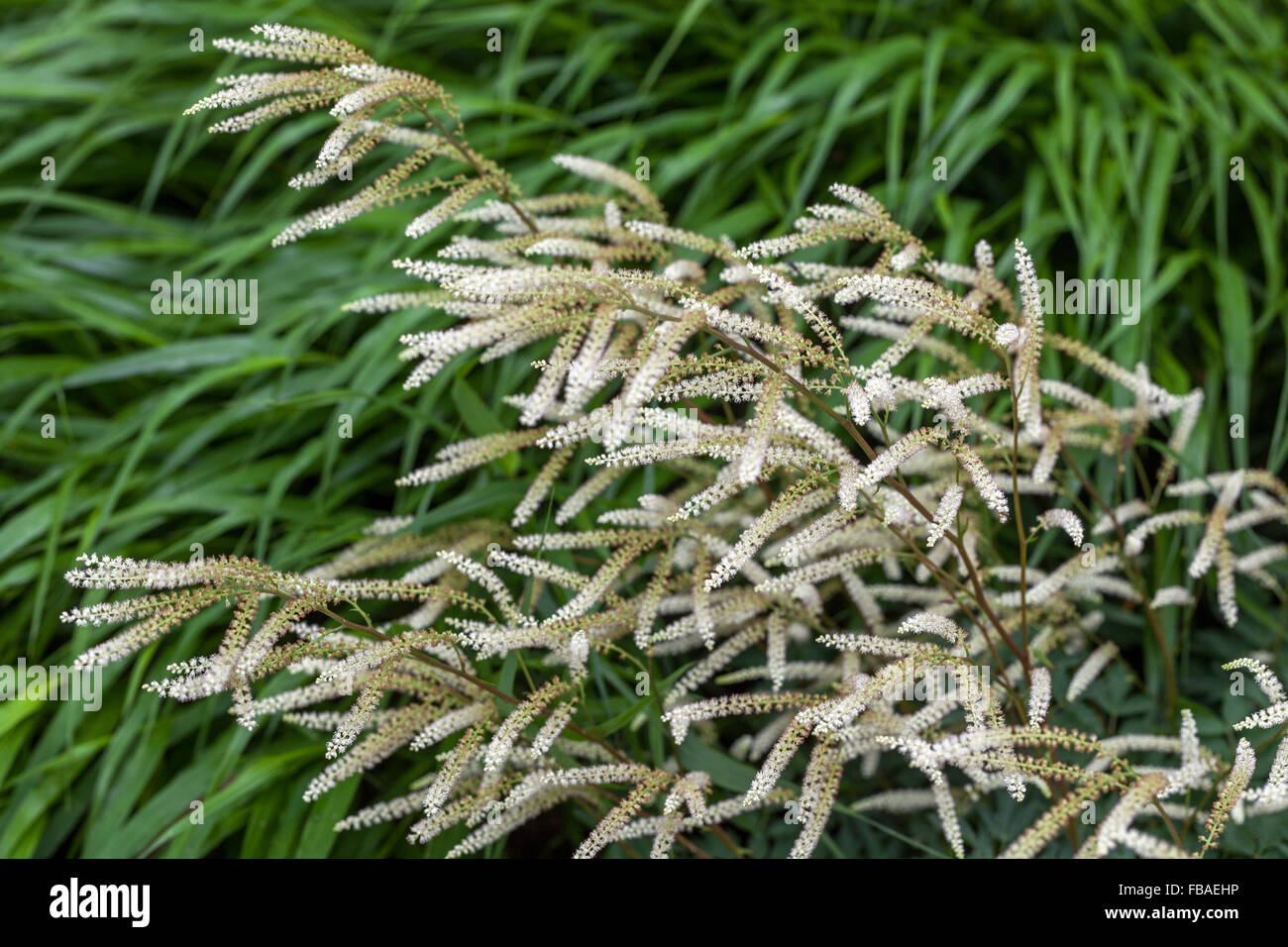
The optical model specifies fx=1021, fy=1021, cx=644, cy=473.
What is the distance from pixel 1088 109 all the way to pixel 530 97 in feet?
5.00

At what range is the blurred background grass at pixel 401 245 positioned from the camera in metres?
1.92

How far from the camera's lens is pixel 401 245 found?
246 centimetres

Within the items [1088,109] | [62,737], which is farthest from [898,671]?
[1088,109]

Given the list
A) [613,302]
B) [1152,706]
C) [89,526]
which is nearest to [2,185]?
[89,526]

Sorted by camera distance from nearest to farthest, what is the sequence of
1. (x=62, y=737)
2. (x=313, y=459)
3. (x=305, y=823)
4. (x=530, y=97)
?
(x=305, y=823)
(x=62, y=737)
(x=313, y=459)
(x=530, y=97)

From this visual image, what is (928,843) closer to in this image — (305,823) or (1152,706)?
(1152,706)

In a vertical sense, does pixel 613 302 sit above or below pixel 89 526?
above

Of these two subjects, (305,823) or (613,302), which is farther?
(305,823)

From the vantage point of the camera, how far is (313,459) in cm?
215

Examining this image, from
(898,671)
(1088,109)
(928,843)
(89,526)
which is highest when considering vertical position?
(1088,109)

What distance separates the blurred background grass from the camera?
1.92 metres

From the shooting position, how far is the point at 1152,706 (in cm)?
183
